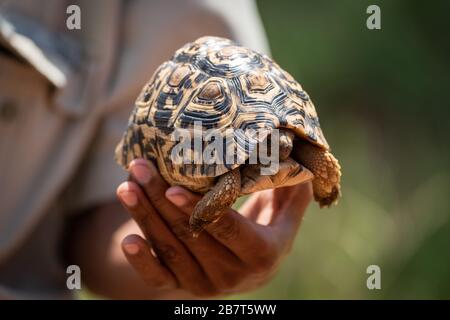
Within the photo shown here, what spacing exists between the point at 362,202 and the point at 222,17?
1.89 m

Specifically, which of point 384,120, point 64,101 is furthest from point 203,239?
point 384,120

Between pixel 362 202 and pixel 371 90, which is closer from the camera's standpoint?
pixel 362 202

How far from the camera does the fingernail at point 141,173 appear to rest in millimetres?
1525

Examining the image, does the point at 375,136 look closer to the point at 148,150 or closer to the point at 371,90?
the point at 371,90

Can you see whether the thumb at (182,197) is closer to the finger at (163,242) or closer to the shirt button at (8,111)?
the finger at (163,242)

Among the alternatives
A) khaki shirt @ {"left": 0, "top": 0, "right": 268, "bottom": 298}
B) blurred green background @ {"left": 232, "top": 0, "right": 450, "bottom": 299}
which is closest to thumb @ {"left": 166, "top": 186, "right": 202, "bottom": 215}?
khaki shirt @ {"left": 0, "top": 0, "right": 268, "bottom": 298}

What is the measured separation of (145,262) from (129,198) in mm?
177

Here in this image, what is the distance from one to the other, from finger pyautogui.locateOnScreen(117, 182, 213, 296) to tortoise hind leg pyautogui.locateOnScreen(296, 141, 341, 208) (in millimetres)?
369

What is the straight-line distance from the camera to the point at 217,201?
1.38 m

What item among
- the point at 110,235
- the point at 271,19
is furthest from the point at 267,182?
the point at 271,19

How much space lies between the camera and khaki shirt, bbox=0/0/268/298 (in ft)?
6.86

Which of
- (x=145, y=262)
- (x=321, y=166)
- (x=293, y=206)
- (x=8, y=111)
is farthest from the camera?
(x=8, y=111)

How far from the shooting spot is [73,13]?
220cm

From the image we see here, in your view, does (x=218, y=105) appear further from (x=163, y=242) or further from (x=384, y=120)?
(x=384, y=120)
